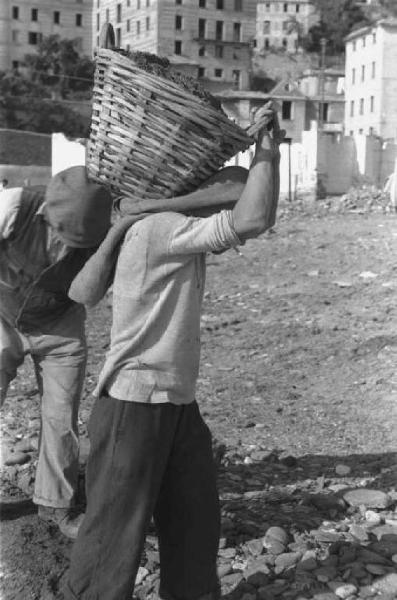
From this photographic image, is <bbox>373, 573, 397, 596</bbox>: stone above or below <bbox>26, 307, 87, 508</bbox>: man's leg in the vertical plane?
below

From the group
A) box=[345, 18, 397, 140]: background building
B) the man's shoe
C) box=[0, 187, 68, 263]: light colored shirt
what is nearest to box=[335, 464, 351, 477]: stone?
the man's shoe

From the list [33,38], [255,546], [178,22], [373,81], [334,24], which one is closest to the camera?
[255,546]

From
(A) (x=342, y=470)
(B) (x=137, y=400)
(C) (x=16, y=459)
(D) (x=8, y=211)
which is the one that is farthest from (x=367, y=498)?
(D) (x=8, y=211)

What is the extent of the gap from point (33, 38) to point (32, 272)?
62.0 m

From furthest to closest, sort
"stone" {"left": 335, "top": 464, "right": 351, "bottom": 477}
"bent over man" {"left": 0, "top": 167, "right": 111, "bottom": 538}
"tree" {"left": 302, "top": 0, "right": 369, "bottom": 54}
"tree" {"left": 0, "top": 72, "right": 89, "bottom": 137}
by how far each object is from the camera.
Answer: "tree" {"left": 302, "top": 0, "right": 369, "bottom": 54}, "tree" {"left": 0, "top": 72, "right": 89, "bottom": 137}, "stone" {"left": 335, "top": 464, "right": 351, "bottom": 477}, "bent over man" {"left": 0, "top": 167, "right": 111, "bottom": 538}

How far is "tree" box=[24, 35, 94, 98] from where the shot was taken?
5472 centimetres

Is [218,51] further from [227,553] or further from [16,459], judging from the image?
[227,553]

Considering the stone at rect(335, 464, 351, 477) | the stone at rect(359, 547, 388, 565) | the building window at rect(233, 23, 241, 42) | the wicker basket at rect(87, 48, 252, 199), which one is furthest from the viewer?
the building window at rect(233, 23, 241, 42)

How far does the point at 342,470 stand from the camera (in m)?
4.47

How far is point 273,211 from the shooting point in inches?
91.0

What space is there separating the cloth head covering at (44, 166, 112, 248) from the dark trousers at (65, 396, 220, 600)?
1.72 feet

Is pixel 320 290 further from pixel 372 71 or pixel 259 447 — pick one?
pixel 372 71

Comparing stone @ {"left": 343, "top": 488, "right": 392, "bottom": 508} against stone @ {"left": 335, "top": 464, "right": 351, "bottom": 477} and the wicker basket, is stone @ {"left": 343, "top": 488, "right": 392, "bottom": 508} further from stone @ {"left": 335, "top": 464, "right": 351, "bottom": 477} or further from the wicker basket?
the wicker basket

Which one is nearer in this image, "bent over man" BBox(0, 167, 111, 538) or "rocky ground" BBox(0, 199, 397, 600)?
"rocky ground" BBox(0, 199, 397, 600)
